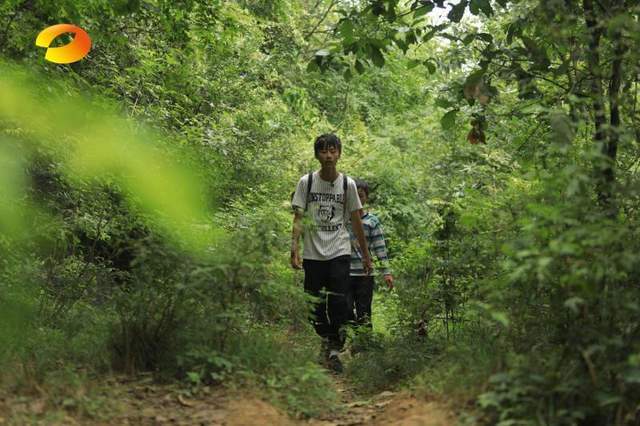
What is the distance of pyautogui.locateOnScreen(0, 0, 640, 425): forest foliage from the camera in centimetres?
392

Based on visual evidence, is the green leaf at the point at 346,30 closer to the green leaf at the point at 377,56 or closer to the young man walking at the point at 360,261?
the green leaf at the point at 377,56

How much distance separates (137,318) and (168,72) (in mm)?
5698

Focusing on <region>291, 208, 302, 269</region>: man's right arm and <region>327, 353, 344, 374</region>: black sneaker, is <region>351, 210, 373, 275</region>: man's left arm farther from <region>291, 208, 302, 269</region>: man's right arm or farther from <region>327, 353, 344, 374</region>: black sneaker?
<region>327, 353, 344, 374</region>: black sneaker

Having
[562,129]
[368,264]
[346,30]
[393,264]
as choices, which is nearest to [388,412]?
[562,129]

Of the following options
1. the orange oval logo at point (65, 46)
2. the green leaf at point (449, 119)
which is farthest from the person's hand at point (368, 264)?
the orange oval logo at point (65, 46)

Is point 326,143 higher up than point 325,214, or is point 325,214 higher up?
point 326,143

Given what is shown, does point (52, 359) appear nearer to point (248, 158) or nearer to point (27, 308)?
point (27, 308)

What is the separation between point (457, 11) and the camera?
587 centimetres

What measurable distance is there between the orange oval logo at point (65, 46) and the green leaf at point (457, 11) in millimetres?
3289

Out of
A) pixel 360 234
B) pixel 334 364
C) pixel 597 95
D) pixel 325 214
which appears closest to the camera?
pixel 597 95

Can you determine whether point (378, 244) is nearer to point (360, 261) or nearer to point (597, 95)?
point (360, 261)

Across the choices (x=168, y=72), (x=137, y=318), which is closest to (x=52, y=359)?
(x=137, y=318)

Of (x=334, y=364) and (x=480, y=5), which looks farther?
(x=334, y=364)

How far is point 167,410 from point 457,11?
145 inches
